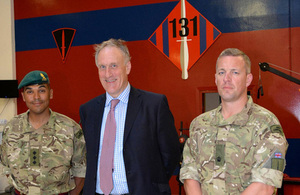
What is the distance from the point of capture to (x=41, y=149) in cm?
251

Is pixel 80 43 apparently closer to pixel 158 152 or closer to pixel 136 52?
pixel 136 52

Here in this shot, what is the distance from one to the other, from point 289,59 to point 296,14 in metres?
0.54

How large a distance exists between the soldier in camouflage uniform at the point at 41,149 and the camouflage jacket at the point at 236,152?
3.29 ft

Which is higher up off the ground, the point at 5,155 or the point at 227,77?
the point at 227,77

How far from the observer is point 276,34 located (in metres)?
4.14

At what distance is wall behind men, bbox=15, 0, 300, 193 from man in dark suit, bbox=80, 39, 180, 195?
248 cm

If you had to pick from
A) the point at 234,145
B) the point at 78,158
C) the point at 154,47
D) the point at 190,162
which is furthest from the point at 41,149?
the point at 154,47

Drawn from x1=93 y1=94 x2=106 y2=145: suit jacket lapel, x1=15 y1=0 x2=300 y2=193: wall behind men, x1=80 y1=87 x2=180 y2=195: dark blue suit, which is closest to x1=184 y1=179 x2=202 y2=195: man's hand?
x1=80 y1=87 x2=180 y2=195: dark blue suit

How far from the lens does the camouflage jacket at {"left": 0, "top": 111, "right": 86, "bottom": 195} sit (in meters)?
2.44

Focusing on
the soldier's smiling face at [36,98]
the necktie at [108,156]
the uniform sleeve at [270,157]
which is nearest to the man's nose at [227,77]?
the uniform sleeve at [270,157]

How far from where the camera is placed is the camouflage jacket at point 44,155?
2.44 m

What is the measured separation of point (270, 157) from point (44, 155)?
1612 millimetres

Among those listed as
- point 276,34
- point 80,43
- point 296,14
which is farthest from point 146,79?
point 296,14

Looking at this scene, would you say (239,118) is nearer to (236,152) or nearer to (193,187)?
(236,152)
